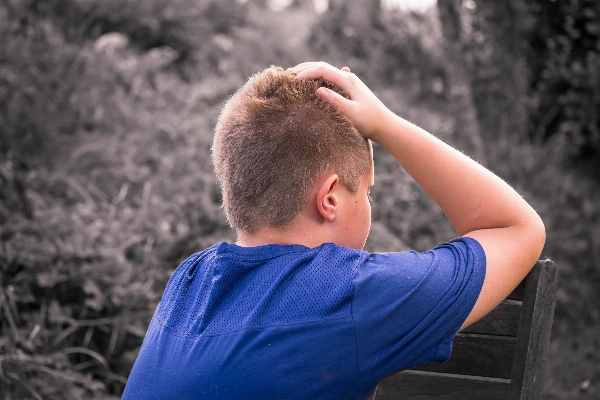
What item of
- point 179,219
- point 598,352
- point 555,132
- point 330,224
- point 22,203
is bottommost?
point 598,352

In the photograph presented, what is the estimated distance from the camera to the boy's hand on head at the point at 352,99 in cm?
144

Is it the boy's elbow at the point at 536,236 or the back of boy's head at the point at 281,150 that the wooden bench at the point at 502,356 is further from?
the back of boy's head at the point at 281,150

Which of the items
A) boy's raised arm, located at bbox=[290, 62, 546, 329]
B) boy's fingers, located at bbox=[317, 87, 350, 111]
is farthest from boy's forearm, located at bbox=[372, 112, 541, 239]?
boy's fingers, located at bbox=[317, 87, 350, 111]

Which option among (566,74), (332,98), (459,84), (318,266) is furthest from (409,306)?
(459,84)

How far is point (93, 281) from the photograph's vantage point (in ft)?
11.3

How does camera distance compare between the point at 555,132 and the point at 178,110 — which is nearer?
the point at 178,110

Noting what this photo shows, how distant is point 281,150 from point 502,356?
711 mm

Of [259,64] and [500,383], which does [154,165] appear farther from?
[500,383]

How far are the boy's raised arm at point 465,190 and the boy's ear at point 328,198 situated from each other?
0.52ft

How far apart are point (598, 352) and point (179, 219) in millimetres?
2893

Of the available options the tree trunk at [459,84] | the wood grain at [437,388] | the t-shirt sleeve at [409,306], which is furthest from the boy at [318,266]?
the tree trunk at [459,84]

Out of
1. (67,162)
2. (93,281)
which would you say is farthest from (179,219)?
(67,162)

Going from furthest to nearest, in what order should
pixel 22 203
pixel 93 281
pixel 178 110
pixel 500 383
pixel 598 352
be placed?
pixel 178 110
pixel 598 352
pixel 22 203
pixel 93 281
pixel 500 383

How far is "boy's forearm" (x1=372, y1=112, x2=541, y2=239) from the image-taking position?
1510 mm
